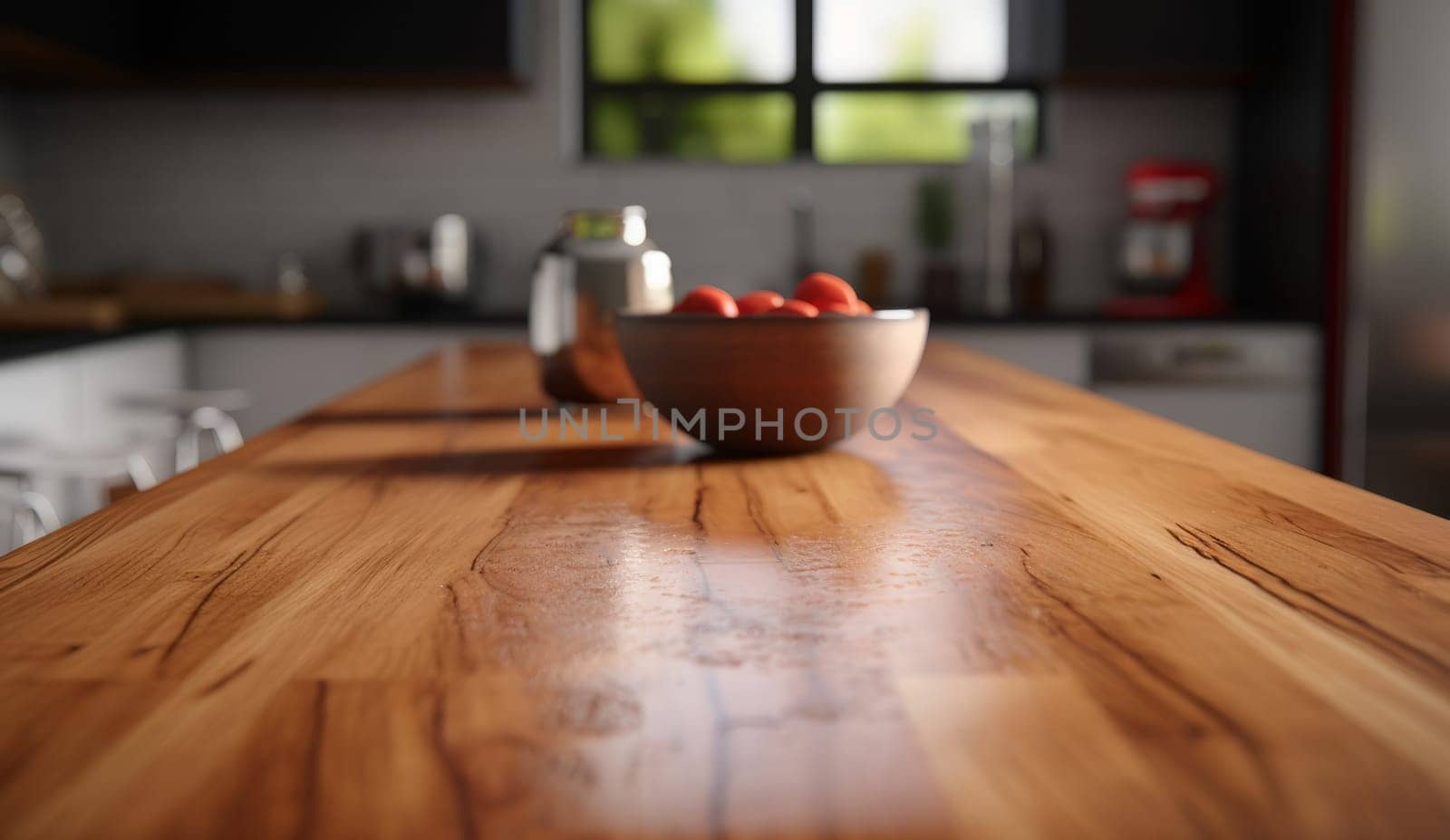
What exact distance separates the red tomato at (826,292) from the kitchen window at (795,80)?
9.36ft

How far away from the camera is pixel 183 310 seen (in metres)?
3.52

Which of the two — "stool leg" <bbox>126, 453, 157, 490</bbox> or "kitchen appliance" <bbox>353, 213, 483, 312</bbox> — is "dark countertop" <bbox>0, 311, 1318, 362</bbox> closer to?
"kitchen appliance" <bbox>353, 213, 483, 312</bbox>

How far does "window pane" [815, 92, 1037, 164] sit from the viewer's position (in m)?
4.12

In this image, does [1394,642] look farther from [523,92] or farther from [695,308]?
[523,92]

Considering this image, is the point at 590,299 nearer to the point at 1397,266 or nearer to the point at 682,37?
the point at 1397,266

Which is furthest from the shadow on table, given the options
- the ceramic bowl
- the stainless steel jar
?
the ceramic bowl

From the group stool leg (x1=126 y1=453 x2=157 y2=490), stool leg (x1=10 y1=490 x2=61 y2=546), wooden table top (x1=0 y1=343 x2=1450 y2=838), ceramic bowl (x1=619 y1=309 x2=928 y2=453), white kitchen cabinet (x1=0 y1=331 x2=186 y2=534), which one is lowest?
stool leg (x1=10 y1=490 x2=61 y2=546)

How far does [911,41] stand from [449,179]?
4.74 ft

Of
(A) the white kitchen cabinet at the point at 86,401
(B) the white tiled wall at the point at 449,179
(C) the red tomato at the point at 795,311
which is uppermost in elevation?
(B) the white tiled wall at the point at 449,179

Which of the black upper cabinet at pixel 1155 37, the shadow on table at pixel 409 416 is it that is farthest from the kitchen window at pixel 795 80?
the shadow on table at pixel 409 416

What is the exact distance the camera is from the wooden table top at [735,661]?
1.35 feet

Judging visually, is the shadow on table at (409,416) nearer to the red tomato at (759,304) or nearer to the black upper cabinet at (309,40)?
the red tomato at (759,304)

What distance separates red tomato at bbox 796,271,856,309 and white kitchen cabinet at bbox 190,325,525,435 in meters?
2.27

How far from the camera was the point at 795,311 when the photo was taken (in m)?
1.18
